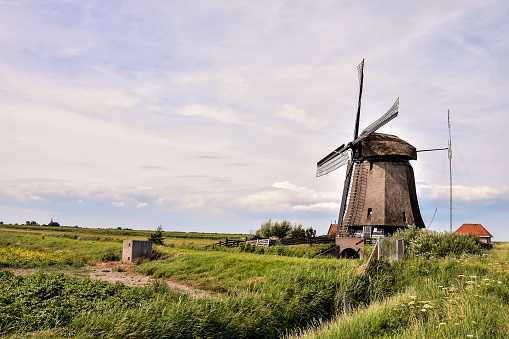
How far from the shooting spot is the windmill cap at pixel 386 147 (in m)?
31.0

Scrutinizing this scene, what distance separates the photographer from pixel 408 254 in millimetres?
20000

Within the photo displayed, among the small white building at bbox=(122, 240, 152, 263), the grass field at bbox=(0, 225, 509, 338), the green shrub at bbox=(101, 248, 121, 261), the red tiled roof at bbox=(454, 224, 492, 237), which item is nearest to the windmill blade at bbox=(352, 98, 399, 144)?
the grass field at bbox=(0, 225, 509, 338)

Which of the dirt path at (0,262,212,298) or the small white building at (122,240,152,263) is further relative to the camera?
the small white building at (122,240,152,263)

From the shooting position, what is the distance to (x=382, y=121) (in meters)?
31.6

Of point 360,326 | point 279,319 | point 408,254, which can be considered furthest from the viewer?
point 408,254

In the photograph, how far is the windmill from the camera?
30656 millimetres

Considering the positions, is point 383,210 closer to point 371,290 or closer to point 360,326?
point 371,290

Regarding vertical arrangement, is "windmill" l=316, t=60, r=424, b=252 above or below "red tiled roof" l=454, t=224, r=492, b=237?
above

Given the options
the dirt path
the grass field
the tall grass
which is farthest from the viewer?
the dirt path

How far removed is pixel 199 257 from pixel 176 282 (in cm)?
478

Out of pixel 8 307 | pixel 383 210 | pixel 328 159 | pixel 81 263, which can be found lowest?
pixel 81 263

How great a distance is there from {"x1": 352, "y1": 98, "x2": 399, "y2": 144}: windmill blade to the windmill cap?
0.54 meters

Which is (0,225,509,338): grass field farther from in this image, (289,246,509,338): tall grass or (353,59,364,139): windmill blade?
(353,59,364,139): windmill blade

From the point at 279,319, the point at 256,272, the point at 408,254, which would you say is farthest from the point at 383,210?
the point at 279,319
